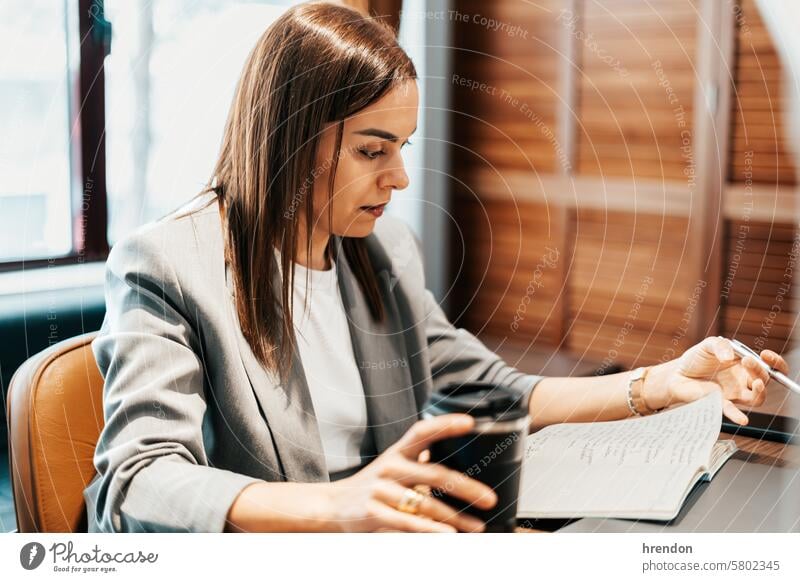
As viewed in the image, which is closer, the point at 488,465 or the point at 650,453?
the point at 488,465

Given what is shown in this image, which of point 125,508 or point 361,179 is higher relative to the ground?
point 361,179

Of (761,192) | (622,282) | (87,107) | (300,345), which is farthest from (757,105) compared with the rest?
(87,107)

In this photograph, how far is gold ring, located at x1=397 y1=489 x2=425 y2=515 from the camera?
1.54ft

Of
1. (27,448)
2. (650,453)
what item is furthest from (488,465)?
(27,448)

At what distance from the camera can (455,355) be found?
0.60m

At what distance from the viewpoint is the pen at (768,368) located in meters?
0.56

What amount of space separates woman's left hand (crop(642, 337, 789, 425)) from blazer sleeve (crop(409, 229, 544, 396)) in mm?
101

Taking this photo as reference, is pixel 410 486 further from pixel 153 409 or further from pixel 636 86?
pixel 636 86

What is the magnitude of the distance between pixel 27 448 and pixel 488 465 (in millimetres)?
313

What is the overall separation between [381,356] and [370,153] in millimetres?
149

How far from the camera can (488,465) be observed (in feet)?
1.34

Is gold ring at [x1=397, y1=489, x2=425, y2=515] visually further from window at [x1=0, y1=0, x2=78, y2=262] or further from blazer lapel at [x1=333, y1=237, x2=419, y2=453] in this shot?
window at [x1=0, y1=0, x2=78, y2=262]

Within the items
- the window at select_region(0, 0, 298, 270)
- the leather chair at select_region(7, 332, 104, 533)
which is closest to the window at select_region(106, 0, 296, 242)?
the window at select_region(0, 0, 298, 270)
